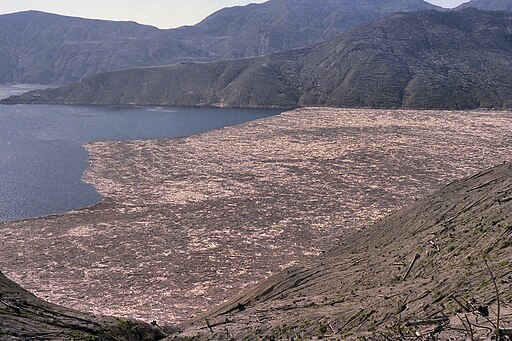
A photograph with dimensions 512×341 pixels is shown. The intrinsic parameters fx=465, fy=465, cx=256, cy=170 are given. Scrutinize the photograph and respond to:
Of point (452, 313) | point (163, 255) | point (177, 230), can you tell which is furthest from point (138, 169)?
point (452, 313)

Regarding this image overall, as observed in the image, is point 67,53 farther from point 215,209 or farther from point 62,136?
point 215,209

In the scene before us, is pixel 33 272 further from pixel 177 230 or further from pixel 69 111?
pixel 69 111

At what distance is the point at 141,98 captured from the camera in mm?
107625

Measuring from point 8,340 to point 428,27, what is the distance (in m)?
117

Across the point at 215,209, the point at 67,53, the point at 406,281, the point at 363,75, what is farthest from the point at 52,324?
the point at 67,53

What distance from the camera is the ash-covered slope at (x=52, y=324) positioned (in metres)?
11.2

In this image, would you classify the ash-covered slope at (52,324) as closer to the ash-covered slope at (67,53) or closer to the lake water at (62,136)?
the lake water at (62,136)

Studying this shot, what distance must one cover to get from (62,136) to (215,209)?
140ft

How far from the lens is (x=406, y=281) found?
13.5 m

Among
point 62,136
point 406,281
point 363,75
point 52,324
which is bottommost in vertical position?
point 52,324

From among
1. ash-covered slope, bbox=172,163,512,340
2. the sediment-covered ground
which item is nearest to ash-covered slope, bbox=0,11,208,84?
the sediment-covered ground

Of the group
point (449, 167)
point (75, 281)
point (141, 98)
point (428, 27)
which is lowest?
point (75, 281)

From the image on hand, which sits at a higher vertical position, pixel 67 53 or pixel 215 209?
pixel 67 53

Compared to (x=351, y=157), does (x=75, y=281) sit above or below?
below
